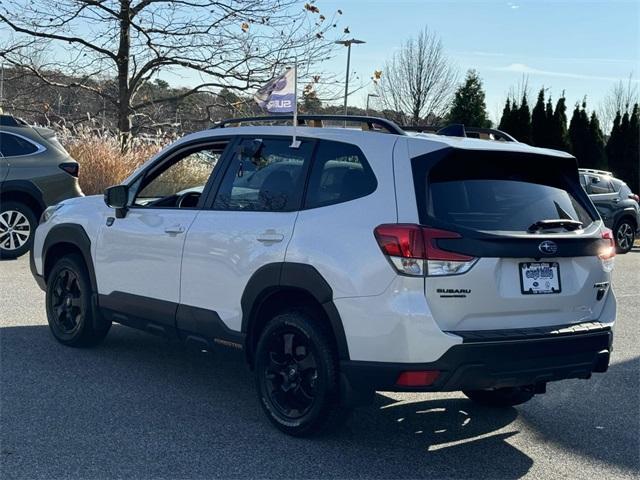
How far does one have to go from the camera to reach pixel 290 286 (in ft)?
14.4

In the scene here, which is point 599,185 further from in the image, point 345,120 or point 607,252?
point 345,120

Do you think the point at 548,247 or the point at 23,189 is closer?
the point at 548,247

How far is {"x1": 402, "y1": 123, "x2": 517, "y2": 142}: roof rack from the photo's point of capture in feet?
16.0

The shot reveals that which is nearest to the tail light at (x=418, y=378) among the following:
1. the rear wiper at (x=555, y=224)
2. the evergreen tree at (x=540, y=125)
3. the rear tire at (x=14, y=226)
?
the rear wiper at (x=555, y=224)

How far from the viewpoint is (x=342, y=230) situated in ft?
13.8

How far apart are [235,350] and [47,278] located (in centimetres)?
255

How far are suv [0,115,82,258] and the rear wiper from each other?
27.0 ft

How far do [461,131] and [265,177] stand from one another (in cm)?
123

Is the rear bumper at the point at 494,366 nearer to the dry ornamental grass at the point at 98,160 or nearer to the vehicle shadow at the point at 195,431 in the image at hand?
the vehicle shadow at the point at 195,431

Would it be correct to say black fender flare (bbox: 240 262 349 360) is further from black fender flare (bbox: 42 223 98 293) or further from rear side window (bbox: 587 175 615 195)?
rear side window (bbox: 587 175 615 195)

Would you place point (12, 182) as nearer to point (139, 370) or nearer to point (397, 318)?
point (139, 370)

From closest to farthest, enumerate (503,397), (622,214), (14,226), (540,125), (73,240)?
(503,397) → (73,240) → (14,226) → (622,214) → (540,125)

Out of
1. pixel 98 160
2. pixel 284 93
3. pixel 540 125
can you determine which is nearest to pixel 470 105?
pixel 540 125

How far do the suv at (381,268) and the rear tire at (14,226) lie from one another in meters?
6.26
